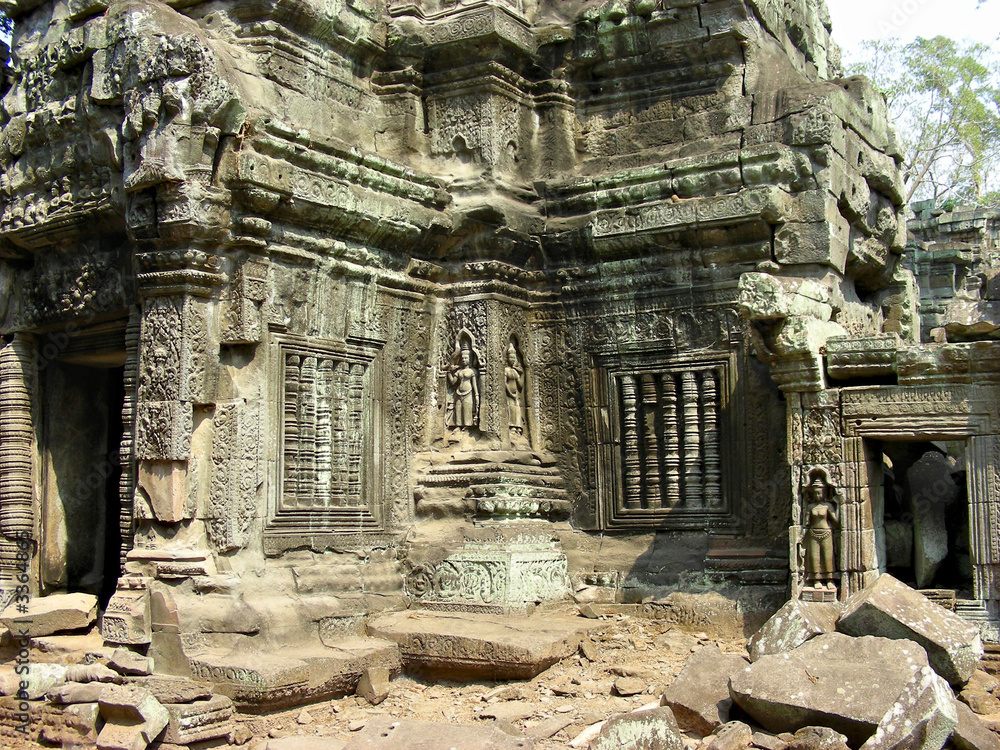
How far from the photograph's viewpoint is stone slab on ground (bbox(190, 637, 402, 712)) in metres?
7.55

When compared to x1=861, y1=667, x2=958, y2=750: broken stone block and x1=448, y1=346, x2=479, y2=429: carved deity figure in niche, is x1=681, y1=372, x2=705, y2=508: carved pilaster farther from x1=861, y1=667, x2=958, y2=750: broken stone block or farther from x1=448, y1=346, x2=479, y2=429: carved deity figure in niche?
x1=861, y1=667, x2=958, y2=750: broken stone block

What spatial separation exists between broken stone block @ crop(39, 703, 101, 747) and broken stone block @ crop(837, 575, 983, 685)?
4.74 meters

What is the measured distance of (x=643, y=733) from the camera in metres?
6.35

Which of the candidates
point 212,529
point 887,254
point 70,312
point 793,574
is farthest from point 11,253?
point 887,254

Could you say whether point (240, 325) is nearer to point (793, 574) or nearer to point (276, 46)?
point (276, 46)

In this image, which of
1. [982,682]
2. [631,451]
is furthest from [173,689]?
[982,682]

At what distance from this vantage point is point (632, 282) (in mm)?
10195

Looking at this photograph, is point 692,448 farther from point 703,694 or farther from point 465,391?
point 703,694

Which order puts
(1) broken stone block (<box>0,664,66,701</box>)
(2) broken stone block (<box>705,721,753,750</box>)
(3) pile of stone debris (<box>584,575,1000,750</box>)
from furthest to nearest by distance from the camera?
(1) broken stone block (<box>0,664,66,701</box>) → (2) broken stone block (<box>705,721,753,750</box>) → (3) pile of stone debris (<box>584,575,1000,750</box>)

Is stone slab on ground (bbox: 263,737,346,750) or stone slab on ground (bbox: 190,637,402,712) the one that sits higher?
stone slab on ground (bbox: 190,637,402,712)

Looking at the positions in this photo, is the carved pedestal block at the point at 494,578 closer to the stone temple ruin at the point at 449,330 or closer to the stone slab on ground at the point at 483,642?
the stone temple ruin at the point at 449,330

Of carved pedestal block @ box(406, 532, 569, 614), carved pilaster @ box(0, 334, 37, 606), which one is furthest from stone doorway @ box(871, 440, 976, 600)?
carved pilaster @ box(0, 334, 37, 606)

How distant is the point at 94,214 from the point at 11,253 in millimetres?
1397

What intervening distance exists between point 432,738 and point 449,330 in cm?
452
